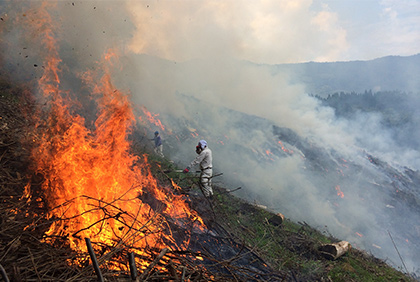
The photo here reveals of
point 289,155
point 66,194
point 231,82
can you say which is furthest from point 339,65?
point 66,194

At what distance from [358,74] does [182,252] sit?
220ft

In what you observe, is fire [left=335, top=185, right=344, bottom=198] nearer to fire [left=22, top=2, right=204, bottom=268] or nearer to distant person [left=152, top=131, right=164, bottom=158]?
distant person [left=152, top=131, right=164, bottom=158]

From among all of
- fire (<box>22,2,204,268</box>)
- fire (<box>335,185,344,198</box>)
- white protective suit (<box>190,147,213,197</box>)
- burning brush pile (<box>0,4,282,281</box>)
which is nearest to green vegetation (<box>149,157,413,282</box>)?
white protective suit (<box>190,147,213,197</box>)

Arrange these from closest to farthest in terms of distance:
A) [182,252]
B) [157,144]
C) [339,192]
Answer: [182,252]
[157,144]
[339,192]

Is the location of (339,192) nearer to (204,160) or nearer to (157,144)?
(157,144)

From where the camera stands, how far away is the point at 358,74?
5644 centimetres

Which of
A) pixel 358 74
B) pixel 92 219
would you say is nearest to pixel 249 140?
pixel 92 219

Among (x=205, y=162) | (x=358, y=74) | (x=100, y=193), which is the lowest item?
(x=100, y=193)

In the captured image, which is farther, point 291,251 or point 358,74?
point 358,74

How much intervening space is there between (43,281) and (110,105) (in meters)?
4.94

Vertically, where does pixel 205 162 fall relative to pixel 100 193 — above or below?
above

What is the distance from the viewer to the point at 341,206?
49.9ft

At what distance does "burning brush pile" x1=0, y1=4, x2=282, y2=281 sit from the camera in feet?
8.27

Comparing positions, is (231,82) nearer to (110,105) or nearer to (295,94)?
(295,94)
